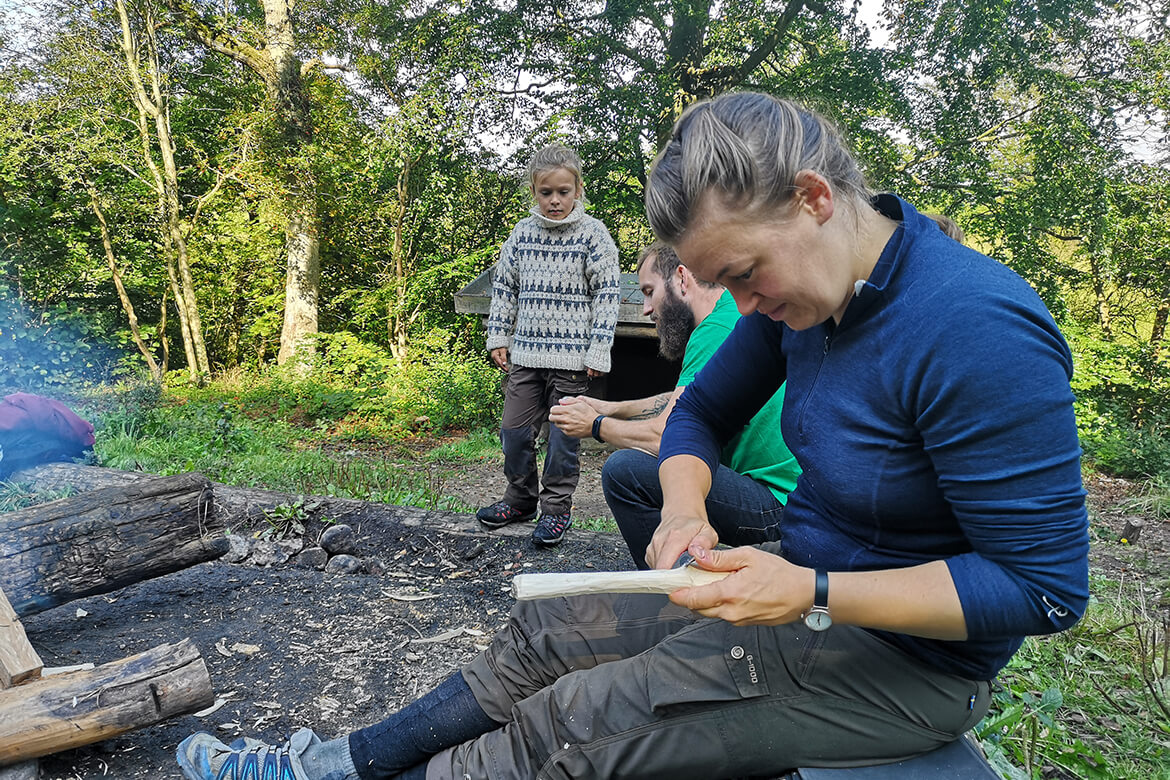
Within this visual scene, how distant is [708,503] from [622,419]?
77 cm

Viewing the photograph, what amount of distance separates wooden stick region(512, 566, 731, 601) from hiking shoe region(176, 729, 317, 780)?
73 cm

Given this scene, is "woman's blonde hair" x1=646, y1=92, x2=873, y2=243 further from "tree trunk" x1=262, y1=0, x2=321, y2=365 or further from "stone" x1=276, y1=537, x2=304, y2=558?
"tree trunk" x1=262, y1=0, x2=321, y2=365

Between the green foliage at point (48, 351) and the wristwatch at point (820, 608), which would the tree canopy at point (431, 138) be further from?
the wristwatch at point (820, 608)

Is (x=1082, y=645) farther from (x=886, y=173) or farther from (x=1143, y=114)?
(x=1143, y=114)

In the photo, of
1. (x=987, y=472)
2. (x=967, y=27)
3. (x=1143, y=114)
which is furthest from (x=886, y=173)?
(x=987, y=472)

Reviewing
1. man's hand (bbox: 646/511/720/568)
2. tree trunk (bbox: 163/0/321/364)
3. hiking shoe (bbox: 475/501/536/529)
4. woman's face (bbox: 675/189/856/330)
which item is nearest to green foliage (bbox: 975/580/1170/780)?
man's hand (bbox: 646/511/720/568)

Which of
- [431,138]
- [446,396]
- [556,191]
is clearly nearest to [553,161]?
[556,191]

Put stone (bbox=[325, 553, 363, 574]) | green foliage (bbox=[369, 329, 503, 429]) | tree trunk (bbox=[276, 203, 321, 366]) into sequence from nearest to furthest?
stone (bbox=[325, 553, 363, 574]) < green foliage (bbox=[369, 329, 503, 429]) < tree trunk (bbox=[276, 203, 321, 366])

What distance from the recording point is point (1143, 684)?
7.59 feet

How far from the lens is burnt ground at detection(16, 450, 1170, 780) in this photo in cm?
222

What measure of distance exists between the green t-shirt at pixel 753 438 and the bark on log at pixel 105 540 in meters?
2.15

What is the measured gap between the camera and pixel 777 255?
4.17 feet

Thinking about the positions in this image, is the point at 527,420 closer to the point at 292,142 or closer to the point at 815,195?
the point at 815,195

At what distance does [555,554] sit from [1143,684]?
Result: 233cm
